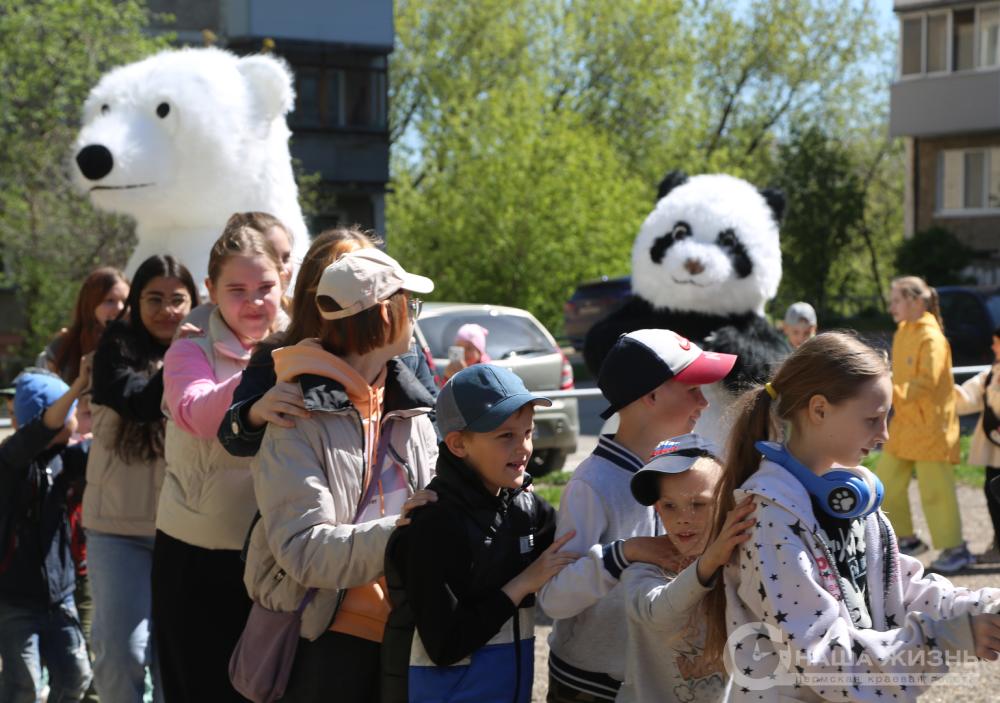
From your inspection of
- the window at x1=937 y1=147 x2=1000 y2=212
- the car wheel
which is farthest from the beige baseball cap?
the window at x1=937 y1=147 x2=1000 y2=212

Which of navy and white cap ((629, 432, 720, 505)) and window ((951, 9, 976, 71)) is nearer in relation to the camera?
navy and white cap ((629, 432, 720, 505))

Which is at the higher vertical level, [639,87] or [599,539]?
[639,87]

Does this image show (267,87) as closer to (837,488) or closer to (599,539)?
(599,539)

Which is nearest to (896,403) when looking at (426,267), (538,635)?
(538,635)

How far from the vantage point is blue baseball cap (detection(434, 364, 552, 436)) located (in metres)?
2.92

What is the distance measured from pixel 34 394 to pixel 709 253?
3166 millimetres

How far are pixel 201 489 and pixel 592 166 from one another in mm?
17543

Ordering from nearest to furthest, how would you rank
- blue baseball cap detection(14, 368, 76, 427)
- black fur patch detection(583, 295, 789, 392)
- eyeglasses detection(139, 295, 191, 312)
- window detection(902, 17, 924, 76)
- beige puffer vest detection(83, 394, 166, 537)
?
1. beige puffer vest detection(83, 394, 166, 537)
2. eyeglasses detection(139, 295, 191, 312)
3. blue baseball cap detection(14, 368, 76, 427)
4. black fur patch detection(583, 295, 789, 392)
5. window detection(902, 17, 924, 76)

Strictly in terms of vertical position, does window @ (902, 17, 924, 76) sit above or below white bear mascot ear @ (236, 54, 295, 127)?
above

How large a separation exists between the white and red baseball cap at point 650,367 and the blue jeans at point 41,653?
104 inches

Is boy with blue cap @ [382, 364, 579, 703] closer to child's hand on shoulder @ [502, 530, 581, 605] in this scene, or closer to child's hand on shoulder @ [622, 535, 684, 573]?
child's hand on shoulder @ [502, 530, 581, 605]

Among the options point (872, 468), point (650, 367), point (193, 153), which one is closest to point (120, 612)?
point (650, 367)

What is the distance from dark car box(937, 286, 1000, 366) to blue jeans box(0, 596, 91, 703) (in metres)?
14.2

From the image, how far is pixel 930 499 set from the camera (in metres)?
7.84
